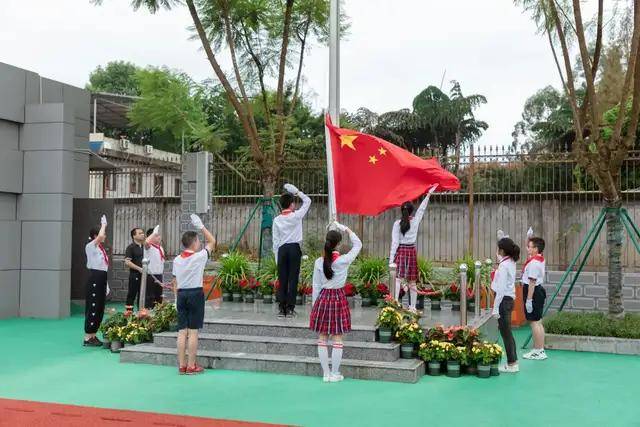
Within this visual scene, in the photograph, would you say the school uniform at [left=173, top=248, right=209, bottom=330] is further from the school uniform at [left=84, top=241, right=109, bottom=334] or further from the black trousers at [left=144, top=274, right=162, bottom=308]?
the black trousers at [left=144, top=274, right=162, bottom=308]

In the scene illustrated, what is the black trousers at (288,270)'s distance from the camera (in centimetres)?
881

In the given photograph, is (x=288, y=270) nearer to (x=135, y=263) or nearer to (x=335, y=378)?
(x=335, y=378)

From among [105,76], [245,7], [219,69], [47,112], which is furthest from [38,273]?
[105,76]

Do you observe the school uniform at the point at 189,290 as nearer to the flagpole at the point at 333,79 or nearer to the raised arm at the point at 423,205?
the flagpole at the point at 333,79

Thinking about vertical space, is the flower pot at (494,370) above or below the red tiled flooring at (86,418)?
above

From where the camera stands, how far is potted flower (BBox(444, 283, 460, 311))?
10500 mm

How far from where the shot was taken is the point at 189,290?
7.44m

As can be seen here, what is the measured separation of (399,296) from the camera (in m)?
9.63

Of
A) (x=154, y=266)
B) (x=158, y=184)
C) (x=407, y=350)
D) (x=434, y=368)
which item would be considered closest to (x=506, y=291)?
(x=434, y=368)

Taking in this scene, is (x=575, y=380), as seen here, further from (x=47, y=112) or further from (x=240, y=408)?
(x=47, y=112)

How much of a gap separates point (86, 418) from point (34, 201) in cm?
821

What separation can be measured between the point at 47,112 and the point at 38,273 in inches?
123

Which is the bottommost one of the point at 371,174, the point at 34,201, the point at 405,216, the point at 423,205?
the point at 405,216

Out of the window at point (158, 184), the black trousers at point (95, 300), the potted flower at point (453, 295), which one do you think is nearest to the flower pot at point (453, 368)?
the potted flower at point (453, 295)
